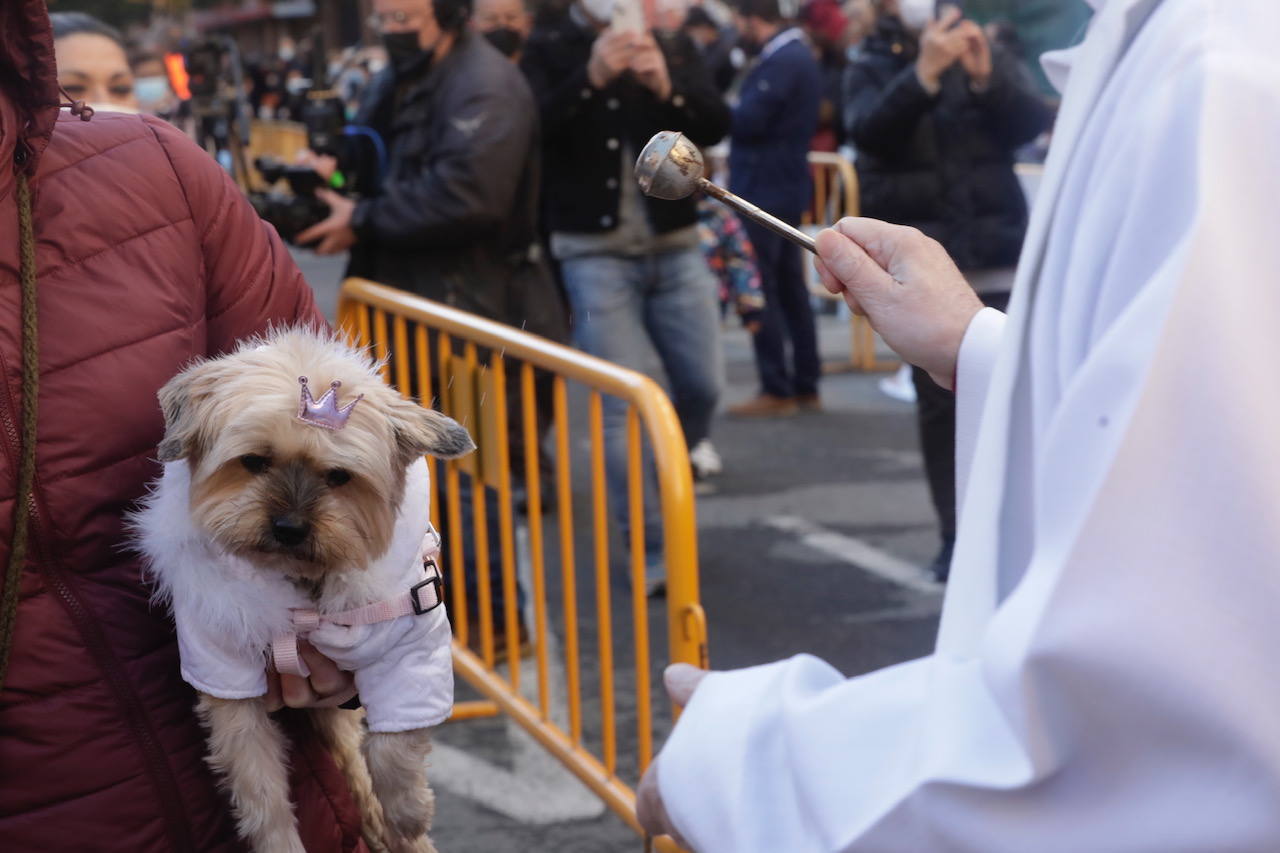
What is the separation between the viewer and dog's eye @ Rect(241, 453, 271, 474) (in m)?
2.09

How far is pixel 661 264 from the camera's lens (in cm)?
609

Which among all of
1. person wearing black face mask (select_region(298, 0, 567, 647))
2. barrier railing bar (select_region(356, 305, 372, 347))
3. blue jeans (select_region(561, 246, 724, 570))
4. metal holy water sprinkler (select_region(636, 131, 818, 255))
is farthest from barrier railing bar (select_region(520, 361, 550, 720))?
metal holy water sprinkler (select_region(636, 131, 818, 255))

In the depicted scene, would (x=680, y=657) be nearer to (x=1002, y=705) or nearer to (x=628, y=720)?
(x=628, y=720)

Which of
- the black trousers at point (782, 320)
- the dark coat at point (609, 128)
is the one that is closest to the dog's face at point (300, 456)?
the dark coat at point (609, 128)

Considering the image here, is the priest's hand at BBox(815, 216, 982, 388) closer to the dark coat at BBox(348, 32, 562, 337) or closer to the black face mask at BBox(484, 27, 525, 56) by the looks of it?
the dark coat at BBox(348, 32, 562, 337)

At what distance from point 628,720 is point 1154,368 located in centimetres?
373

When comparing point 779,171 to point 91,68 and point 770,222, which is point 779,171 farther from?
point 770,222

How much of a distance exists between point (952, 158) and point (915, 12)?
95cm

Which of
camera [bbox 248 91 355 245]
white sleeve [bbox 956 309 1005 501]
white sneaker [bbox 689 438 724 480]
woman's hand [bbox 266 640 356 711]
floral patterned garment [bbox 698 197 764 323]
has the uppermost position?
white sleeve [bbox 956 309 1005 501]

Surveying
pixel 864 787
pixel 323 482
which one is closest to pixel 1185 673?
pixel 864 787

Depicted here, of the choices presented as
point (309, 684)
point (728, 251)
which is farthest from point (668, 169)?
point (728, 251)

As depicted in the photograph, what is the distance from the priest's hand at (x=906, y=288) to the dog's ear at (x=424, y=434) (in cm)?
72

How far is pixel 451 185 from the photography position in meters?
5.18

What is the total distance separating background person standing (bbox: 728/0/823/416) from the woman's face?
4057 millimetres
